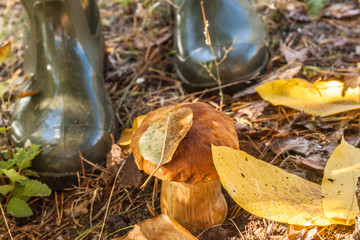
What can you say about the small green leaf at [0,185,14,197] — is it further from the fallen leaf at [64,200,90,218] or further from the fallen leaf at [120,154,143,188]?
the fallen leaf at [120,154,143,188]

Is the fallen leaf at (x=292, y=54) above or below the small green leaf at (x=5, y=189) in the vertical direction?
Answer: above

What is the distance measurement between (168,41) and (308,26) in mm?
869

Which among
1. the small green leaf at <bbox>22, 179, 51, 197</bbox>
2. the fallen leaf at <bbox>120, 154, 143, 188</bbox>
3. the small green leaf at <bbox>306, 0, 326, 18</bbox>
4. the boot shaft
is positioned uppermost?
the boot shaft

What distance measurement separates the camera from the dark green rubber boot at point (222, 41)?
170 centimetres

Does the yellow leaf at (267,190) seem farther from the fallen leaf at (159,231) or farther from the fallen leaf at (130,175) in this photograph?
the fallen leaf at (130,175)

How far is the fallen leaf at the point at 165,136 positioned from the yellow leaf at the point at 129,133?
39cm

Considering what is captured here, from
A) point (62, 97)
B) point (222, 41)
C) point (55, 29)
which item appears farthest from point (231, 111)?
point (55, 29)

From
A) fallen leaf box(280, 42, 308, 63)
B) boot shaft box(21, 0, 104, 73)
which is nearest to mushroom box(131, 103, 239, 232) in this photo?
boot shaft box(21, 0, 104, 73)

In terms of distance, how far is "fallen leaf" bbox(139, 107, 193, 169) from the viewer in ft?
3.24

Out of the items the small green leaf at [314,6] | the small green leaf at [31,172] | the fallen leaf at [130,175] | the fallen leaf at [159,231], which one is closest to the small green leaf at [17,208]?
the small green leaf at [31,172]

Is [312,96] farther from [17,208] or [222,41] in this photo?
[17,208]

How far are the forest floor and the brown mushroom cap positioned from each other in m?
0.25

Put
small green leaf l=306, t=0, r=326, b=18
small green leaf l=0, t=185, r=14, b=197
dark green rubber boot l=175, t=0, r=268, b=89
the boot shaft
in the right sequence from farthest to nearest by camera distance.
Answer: small green leaf l=306, t=0, r=326, b=18 < dark green rubber boot l=175, t=0, r=268, b=89 < the boot shaft < small green leaf l=0, t=185, r=14, b=197

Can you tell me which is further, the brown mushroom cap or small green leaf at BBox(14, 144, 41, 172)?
small green leaf at BBox(14, 144, 41, 172)
